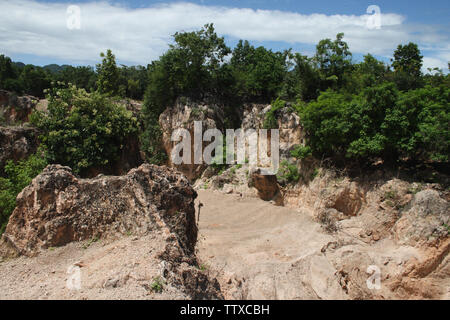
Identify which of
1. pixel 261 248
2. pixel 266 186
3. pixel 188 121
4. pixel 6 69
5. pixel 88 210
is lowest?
pixel 261 248

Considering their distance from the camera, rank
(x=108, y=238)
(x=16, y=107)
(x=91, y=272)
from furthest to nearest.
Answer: (x=16, y=107) < (x=108, y=238) < (x=91, y=272)

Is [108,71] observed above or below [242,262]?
above

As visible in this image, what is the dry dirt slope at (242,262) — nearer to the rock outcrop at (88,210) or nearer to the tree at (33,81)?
the rock outcrop at (88,210)

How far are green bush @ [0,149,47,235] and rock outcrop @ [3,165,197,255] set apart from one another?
252cm

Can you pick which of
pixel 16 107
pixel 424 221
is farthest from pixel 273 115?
pixel 16 107

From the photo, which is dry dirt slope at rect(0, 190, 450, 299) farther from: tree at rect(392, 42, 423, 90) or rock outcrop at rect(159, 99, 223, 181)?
tree at rect(392, 42, 423, 90)

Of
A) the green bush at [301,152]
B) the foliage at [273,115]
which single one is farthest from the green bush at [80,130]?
the green bush at [301,152]

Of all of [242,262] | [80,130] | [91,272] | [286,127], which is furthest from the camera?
[286,127]

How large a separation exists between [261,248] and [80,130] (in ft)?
32.2

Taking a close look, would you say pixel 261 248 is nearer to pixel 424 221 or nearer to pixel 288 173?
pixel 424 221

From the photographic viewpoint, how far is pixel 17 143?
45.3ft

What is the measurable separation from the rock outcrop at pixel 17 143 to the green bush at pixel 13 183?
628 mm

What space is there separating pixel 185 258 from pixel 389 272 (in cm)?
451
